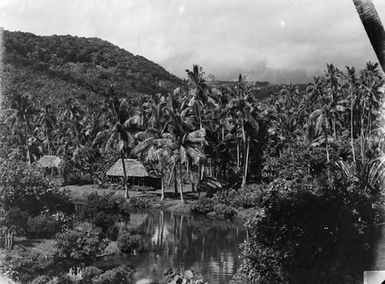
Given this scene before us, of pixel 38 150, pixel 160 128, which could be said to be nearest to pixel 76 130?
pixel 38 150

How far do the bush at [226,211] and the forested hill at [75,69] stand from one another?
1670 inches

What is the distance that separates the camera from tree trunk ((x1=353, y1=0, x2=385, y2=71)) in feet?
18.6

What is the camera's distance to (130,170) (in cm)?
4003

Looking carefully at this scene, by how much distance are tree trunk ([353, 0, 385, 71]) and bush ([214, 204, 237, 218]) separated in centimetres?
2499

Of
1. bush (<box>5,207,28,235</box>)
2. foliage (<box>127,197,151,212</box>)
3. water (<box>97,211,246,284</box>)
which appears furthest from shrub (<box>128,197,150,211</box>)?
bush (<box>5,207,28,235</box>)

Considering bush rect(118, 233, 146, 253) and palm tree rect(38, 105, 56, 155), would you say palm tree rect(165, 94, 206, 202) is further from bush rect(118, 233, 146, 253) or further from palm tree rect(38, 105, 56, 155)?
palm tree rect(38, 105, 56, 155)

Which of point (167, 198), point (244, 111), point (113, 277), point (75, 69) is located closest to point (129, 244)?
point (113, 277)

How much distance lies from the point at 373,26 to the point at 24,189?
14.2 metres

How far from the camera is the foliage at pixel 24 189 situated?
16781mm

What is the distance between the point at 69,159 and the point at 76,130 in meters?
5.54

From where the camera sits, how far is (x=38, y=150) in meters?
45.0

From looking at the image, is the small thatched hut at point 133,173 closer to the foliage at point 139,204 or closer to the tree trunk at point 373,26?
the foliage at point 139,204

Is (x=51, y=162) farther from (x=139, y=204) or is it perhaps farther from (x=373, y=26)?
(x=373, y=26)

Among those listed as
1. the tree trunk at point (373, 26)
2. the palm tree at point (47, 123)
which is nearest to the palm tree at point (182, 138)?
the palm tree at point (47, 123)
